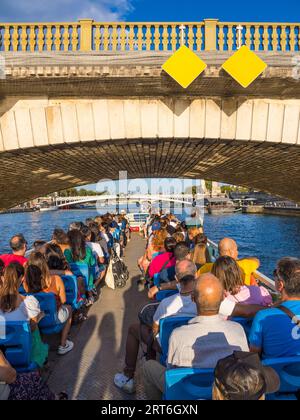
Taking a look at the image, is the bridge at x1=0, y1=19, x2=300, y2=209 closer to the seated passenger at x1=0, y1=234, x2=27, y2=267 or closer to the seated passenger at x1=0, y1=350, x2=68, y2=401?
the seated passenger at x1=0, y1=234, x2=27, y2=267

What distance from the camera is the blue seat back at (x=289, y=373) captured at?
2.28 m

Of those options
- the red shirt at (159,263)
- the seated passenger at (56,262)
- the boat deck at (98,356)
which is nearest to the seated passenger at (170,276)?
the red shirt at (159,263)

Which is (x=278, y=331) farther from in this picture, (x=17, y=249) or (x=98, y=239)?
(x=98, y=239)

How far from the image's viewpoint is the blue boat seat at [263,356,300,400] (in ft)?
7.44

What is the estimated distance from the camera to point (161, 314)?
329 cm

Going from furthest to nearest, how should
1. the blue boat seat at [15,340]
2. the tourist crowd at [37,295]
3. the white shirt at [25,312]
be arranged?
the white shirt at [25,312] → the blue boat seat at [15,340] → the tourist crowd at [37,295]

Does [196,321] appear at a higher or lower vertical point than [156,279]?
higher

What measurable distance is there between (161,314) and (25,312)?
1366 millimetres

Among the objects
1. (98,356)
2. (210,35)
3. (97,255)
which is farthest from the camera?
(97,255)

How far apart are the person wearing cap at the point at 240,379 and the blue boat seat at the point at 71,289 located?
3.64 meters

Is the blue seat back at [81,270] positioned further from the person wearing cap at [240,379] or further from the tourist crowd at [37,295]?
the person wearing cap at [240,379]

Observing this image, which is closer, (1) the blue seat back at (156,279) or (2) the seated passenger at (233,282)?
(2) the seated passenger at (233,282)

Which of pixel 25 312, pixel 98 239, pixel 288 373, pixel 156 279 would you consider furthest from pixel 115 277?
pixel 288 373

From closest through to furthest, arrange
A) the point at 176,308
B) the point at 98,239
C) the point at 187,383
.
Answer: the point at 187,383 → the point at 176,308 → the point at 98,239
